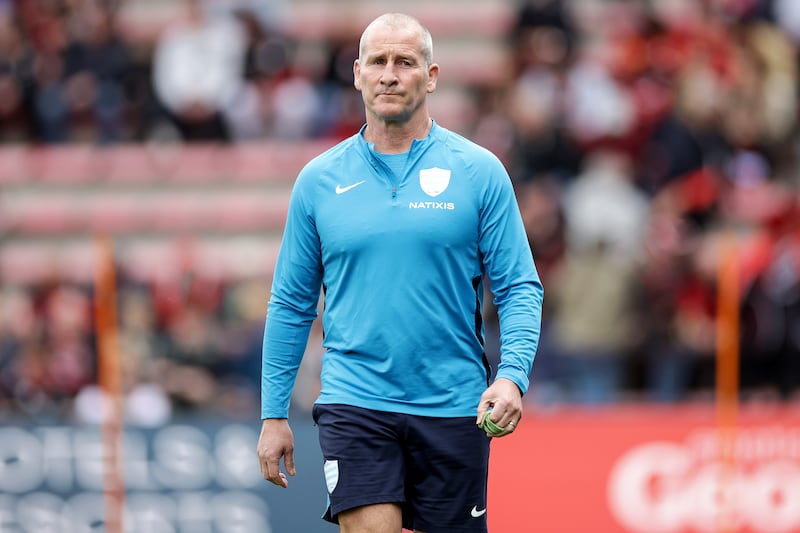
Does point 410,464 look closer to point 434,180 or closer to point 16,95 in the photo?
point 434,180

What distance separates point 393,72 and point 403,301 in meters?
0.80

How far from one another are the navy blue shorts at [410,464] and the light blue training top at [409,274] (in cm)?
5

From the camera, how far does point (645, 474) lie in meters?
9.87

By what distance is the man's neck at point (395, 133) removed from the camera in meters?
5.44

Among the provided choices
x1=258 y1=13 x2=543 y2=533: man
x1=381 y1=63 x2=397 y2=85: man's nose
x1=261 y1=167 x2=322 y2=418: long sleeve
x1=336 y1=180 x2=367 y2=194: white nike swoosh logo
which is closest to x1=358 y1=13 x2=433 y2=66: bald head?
x1=258 y1=13 x2=543 y2=533: man

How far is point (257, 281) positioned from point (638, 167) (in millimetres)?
3430

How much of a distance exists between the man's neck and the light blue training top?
31mm

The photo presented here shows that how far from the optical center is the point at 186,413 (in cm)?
1070

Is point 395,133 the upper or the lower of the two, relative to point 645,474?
upper

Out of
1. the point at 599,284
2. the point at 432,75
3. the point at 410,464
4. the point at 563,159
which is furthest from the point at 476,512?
the point at 563,159

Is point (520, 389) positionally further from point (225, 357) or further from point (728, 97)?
point (728, 97)

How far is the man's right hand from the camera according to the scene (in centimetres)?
543

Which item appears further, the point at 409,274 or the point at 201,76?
the point at 201,76

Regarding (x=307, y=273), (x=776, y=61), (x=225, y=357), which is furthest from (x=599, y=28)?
(x=307, y=273)
